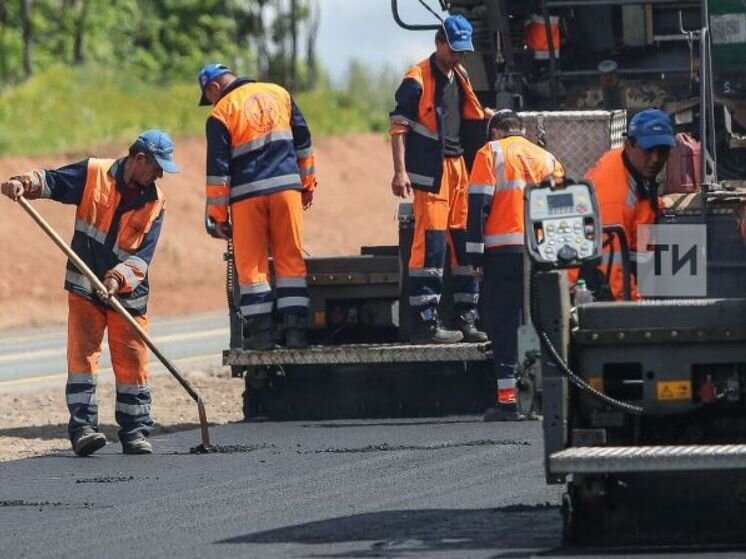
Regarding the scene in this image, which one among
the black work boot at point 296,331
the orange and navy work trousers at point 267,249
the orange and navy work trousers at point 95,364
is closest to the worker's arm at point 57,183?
the orange and navy work trousers at point 95,364

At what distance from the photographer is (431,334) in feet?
44.0

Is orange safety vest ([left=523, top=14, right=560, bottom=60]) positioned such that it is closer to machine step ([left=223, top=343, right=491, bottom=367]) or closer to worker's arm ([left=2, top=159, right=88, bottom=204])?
machine step ([left=223, top=343, right=491, bottom=367])

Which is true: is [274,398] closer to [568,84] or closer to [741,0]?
[568,84]

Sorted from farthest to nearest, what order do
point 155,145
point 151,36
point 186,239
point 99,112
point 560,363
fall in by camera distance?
point 151,36
point 99,112
point 186,239
point 155,145
point 560,363

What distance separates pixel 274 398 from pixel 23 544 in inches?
190

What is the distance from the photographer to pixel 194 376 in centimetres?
1820

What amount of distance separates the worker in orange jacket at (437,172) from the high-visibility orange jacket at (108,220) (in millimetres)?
1646

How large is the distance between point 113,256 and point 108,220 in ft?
0.66

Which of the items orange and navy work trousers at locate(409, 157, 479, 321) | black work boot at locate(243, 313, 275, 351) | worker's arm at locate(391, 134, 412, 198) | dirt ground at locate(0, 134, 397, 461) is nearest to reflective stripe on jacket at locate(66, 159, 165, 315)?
black work boot at locate(243, 313, 275, 351)

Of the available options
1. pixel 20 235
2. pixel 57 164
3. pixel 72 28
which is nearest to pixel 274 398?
pixel 20 235

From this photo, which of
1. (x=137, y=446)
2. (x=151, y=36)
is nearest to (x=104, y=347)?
(x=137, y=446)

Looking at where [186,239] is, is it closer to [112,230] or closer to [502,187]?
[502,187]

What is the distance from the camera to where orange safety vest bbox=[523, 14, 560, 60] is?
47.0 feet

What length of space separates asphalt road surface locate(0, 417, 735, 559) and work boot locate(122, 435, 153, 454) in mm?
100
